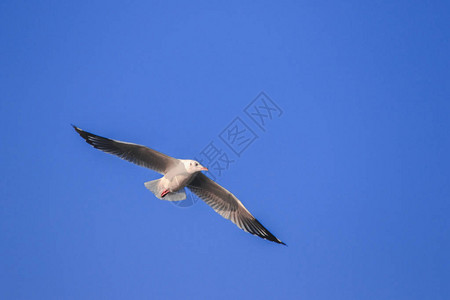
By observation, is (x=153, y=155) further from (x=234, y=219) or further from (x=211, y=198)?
(x=234, y=219)

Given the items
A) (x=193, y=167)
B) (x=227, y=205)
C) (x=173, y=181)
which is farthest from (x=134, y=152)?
(x=227, y=205)

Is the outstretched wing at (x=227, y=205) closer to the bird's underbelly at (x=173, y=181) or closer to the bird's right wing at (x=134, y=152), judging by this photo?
the bird's underbelly at (x=173, y=181)

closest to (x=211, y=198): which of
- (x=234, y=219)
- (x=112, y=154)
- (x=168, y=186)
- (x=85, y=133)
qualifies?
(x=234, y=219)

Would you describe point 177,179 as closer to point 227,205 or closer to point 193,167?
point 193,167

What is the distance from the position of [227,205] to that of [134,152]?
159 cm

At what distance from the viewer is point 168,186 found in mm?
5844

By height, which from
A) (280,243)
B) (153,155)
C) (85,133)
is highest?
(280,243)

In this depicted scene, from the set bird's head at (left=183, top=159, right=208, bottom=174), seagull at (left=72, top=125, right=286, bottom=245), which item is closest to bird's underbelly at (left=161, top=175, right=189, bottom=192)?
seagull at (left=72, top=125, right=286, bottom=245)

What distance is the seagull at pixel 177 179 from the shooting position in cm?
579

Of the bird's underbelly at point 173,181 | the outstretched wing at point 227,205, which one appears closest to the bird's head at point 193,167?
the bird's underbelly at point 173,181

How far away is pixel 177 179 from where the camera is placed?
230 inches

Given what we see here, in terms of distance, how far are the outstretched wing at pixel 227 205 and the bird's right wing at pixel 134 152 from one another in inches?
22.0

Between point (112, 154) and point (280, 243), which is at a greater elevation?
point (280, 243)

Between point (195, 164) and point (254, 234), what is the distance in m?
1.56
